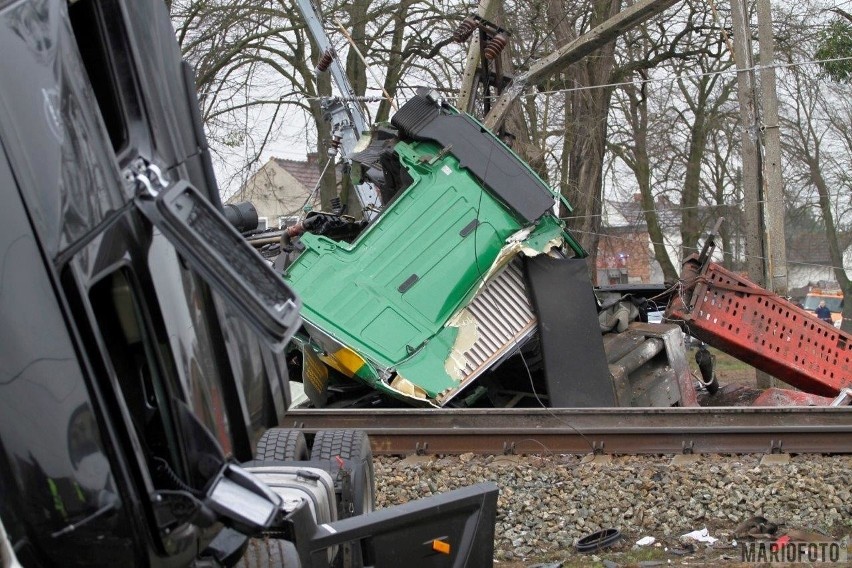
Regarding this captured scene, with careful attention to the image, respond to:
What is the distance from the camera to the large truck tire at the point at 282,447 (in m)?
3.75

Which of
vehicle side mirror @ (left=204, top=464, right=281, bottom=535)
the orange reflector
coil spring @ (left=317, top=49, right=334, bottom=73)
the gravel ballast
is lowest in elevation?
the gravel ballast

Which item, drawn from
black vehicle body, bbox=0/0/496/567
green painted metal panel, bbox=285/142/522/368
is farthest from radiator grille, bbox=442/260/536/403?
black vehicle body, bbox=0/0/496/567

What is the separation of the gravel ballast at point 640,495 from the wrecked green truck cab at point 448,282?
1.72m

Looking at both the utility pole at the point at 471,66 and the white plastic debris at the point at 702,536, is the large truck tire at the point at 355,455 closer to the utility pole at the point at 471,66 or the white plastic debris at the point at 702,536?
the white plastic debris at the point at 702,536

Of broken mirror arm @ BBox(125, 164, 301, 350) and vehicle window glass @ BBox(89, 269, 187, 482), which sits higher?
broken mirror arm @ BBox(125, 164, 301, 350)

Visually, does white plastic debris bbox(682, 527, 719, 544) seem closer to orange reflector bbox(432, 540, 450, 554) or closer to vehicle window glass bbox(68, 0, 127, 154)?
orange reflector bbox(432, 540, 450, 554)

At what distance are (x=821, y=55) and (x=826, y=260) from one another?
39388 millimetres

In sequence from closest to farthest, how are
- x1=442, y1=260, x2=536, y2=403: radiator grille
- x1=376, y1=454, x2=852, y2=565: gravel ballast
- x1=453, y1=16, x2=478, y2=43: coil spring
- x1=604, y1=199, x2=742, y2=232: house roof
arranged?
x1=376, y1=454, x2=852, y2=565: gravel ballast, x1=442, y1=260, x2=536, y2=403: radiator grille, x1=453, y1=16, x2=478, y2=43: coil spring, x1=604, y1=199, x2=742, y2=232: house roof

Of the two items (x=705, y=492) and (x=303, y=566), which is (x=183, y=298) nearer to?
(x=303, y=566)

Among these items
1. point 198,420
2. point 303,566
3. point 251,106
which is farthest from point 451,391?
point 251,106

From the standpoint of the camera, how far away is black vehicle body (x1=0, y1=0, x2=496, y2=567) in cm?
171

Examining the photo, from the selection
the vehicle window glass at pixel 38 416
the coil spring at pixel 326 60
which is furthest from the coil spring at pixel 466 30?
the vehicle window glass at pixel 38 416

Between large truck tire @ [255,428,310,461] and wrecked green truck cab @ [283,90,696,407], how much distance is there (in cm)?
447

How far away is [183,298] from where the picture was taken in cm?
196
